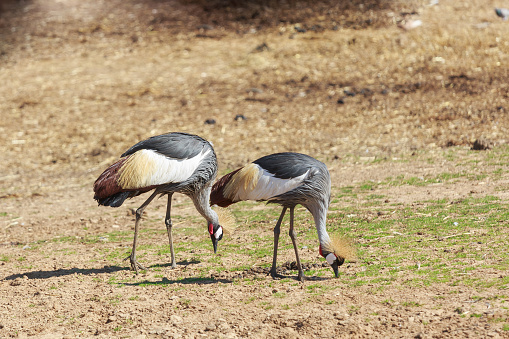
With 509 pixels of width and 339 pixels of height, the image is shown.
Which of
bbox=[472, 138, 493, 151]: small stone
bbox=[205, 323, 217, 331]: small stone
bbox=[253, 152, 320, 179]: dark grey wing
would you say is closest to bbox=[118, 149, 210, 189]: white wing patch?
bbox=[253, 152, 320, 179]: dark grey wing

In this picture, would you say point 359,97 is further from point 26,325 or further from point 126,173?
point 26,325

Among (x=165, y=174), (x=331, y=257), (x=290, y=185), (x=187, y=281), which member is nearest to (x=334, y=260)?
(x=331, y=257)

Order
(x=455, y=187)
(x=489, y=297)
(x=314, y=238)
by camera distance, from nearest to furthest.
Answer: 1. (x=489, y=297)
2. (x=314, y=238)
3. (x=455, y=187)

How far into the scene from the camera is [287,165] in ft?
21.8

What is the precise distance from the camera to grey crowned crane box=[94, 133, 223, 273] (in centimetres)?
701

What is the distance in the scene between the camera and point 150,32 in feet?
63.6

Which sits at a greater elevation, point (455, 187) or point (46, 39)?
point (46, 39)

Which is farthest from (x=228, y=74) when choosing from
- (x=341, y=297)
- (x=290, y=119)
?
(x=341, y=297)

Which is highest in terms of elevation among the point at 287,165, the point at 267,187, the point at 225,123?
the point at 287,165

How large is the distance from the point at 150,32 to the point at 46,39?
3.35 metres

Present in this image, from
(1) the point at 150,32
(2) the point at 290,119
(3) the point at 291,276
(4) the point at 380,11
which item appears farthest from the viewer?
(1) the point at 150,32

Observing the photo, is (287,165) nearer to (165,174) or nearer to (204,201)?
(204,201)

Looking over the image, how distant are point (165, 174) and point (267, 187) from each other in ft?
4.18

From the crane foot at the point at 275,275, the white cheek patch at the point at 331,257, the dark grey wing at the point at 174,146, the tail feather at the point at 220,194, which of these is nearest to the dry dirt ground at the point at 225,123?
the crane foot at the point at 275,275
